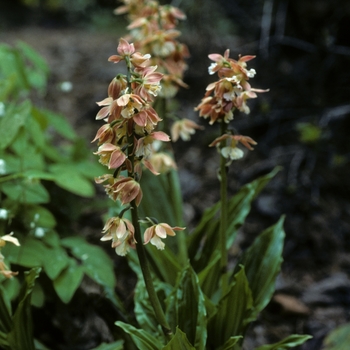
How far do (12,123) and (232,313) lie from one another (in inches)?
55.9

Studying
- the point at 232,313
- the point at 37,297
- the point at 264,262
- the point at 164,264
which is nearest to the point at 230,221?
the point at 264,262

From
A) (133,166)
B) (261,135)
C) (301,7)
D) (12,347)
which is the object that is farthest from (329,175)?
(12,347)

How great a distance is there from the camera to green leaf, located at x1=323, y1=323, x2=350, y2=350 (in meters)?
2.11

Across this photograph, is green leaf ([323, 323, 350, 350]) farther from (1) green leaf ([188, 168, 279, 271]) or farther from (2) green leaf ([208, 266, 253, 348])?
(1) green leaf ([188, 168, 279, 271])

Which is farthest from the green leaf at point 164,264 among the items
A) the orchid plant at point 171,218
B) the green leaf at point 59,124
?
the green leaf at point 59,124

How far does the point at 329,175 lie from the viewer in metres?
3.56

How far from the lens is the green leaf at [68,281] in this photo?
196cm

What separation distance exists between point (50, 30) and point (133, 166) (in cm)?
682

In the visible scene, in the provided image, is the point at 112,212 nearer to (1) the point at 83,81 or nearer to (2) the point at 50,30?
(1) the point at 83,81

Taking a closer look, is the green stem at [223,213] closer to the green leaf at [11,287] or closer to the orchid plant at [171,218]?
the orchid plant at [171,218]

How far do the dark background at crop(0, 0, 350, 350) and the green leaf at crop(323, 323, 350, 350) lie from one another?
21cm

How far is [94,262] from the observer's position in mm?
2193

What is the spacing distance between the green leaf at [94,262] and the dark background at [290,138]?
344 millimetres

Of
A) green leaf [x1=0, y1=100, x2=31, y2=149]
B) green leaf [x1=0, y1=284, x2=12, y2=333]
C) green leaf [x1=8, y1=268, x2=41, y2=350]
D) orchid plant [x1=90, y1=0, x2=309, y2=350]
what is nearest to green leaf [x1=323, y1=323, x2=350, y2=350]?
orchid plant [x1=90, y1=0, x2=309, y2=350]
